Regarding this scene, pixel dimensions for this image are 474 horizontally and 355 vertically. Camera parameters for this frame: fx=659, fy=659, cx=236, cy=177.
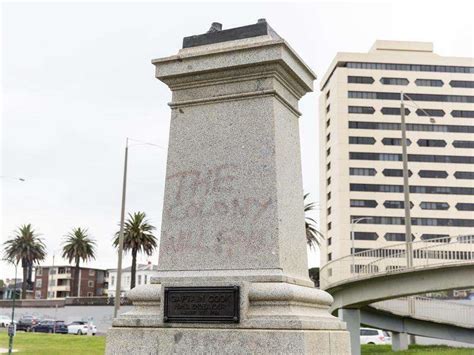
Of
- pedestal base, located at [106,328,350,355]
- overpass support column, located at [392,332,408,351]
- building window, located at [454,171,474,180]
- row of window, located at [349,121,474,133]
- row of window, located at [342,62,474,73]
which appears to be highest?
row of window, located at [342,62,474,73]

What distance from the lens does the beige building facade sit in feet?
291

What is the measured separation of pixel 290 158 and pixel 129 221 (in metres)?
58.7

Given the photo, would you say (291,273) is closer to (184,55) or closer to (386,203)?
(184,55)

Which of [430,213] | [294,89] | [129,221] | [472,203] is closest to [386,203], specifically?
[430,213]

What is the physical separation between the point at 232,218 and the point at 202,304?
0.87m

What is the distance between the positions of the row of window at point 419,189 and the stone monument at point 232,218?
83983mm

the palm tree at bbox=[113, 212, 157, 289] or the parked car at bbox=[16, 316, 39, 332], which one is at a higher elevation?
the palm tree at bbox=[113, 212, 157, 289]

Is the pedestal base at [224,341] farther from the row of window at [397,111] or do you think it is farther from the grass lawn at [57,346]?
the row of window at [397,111]

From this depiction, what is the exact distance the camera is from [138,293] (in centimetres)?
648

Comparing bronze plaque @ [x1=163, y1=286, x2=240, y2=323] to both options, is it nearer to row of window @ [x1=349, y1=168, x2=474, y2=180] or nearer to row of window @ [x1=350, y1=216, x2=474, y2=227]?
row of window @ [x1=350, y1=216, x2=474, y2=227]

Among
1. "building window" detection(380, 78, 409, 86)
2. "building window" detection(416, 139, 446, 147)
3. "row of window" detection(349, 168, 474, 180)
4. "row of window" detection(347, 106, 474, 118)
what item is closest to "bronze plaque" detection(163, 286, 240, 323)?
"row of window" detection(349, 168, 474, 180)

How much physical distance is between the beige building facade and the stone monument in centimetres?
8135

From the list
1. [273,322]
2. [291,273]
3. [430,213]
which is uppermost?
[430,213]

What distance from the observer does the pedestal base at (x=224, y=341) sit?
5.66 m
